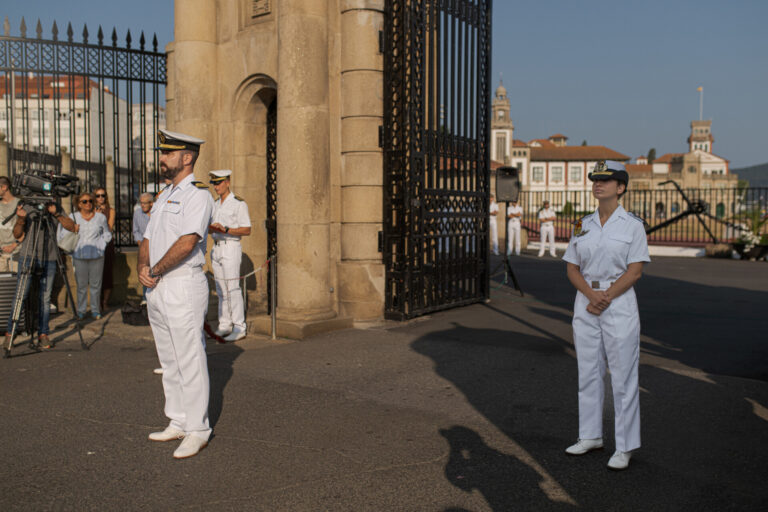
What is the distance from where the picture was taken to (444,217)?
1023 centimetres

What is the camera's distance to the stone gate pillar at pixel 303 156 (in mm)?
8773

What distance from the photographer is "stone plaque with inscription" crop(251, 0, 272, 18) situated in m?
9.73

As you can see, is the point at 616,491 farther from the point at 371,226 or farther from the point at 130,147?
the point at 130,147

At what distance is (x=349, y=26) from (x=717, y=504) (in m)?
7.42

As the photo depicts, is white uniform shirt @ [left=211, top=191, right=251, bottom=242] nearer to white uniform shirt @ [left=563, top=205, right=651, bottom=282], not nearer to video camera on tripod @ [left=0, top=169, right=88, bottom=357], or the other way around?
video camera on tripod @ [left=0, top=169, right=88, bottom=357]

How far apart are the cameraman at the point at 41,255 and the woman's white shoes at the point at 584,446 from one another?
609 cm

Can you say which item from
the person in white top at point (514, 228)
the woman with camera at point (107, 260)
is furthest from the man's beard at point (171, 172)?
the person in white top at point (514, 228)

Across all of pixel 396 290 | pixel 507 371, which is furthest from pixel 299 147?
pixel 507 371

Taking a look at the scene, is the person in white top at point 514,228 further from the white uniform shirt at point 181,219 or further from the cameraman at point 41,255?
the white uniform shirt at point 181,219

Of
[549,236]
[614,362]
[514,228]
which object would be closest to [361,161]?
[614,362]

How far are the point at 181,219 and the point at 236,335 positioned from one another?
4.07 metres

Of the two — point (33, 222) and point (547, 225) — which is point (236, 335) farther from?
Answer: point (547, 225)

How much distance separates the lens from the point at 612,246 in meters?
4.39

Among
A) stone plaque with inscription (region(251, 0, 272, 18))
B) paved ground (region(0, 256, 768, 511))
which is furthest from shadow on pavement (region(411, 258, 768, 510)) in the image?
stone plaque with inscription (region(251, 0, 272, 18))
